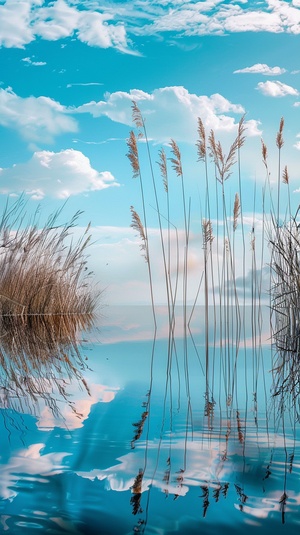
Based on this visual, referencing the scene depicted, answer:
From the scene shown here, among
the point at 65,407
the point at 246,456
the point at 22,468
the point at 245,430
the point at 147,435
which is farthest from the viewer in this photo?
the point at 65,407

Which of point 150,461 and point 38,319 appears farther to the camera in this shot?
point 38,319

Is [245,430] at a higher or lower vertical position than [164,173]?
lower

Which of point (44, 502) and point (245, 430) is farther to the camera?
point (245, 430)

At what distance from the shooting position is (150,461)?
1.31 metres

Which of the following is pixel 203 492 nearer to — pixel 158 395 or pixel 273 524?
pixel 273 524

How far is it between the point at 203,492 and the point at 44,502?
32 cm

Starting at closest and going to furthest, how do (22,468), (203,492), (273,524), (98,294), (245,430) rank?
(273,524) < (203,492) < (22,468) < (245,430) < (98,294)


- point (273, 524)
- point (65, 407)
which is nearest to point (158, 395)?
point (65, 407)

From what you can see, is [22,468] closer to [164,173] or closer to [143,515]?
[143,515]

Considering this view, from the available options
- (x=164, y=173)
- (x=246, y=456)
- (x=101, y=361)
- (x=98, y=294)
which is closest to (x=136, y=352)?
(x=101, y=361)

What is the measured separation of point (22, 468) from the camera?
1286mm

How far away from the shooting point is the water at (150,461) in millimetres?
994

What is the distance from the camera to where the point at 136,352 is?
13.7 feet

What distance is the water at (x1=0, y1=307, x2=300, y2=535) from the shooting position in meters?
0.99
